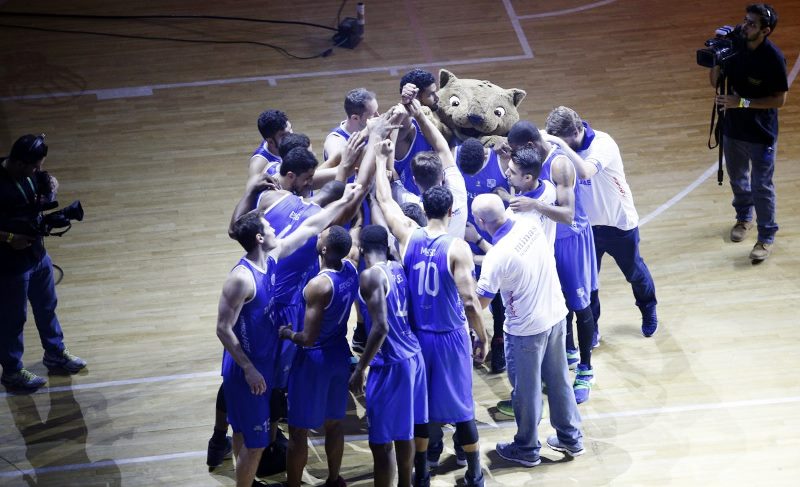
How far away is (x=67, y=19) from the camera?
1437 cm

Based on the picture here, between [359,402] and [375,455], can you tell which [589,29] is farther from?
[375,455]

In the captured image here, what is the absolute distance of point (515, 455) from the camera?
7223 mm

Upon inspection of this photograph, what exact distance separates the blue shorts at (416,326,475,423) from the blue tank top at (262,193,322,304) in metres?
0.95

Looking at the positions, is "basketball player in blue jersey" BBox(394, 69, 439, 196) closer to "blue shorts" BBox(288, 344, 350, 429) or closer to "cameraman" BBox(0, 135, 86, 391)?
"blue shorts" BBox(288, 344, 350, 429)

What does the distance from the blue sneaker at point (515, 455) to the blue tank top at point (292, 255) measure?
174 centimetres

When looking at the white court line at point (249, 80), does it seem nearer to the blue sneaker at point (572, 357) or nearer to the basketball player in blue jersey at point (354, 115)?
the basketball player in blue jersey at point (354, 115)

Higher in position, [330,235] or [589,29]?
[330,235]

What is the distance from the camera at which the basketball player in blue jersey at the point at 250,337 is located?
6.26 metres

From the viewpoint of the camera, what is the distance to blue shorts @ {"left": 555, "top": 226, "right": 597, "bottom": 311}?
24.9ft

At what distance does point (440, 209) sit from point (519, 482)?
6.41ft

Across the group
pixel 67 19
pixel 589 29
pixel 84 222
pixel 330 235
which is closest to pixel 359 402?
pixel 330 235

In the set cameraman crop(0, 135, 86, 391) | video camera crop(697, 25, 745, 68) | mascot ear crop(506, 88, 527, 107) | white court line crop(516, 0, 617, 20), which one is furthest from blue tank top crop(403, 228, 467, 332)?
white court line crop(516, 0, 617, 20)

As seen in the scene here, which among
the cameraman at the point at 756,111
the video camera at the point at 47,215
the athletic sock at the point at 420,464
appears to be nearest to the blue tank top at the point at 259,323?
the athletic sock at the point at 420,464

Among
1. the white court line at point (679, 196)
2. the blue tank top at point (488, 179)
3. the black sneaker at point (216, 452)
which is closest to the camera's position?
the black sneaker at point (216, 452)
